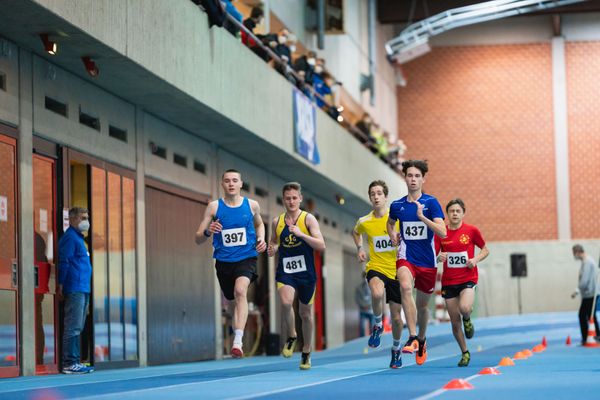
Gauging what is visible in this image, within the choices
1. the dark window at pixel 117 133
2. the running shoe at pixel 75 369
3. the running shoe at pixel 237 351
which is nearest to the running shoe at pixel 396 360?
the running shoe at pixel 237 351

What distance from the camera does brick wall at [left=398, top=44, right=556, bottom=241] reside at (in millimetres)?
48625

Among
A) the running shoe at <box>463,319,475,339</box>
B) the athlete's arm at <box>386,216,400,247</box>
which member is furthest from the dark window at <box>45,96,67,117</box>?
the running shoe at <box>463,319,475,339</box>

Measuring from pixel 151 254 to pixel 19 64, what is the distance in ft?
18.3

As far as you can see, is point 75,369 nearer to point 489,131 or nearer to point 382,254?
point 382,254

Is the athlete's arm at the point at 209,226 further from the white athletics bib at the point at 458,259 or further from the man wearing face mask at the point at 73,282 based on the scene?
the white athletics bib at the point at 458,259

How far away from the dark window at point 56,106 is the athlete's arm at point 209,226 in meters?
3.76

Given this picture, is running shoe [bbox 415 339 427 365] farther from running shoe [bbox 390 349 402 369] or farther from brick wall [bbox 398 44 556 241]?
brick wall [bbox 398 44 556 241]

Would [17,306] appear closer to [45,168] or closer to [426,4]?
[45,168]

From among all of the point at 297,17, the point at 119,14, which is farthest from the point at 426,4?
the point at 119,14

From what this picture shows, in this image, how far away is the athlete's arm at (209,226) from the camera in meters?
12.3

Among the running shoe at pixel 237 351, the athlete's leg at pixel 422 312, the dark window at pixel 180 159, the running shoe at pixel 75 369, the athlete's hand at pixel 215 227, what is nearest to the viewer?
the running shoe at pixel 237 351

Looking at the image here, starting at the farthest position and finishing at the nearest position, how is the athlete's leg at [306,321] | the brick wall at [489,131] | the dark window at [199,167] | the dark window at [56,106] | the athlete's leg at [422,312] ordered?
1. the brick wall at [489,131]
2. the dark window at [199,167]
3. the dark window at [56,106]
4. the athlete's leg at [422,312]
5. the athlete's leg at [306,321]

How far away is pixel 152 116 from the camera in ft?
63.6

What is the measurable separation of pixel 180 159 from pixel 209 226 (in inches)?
342
